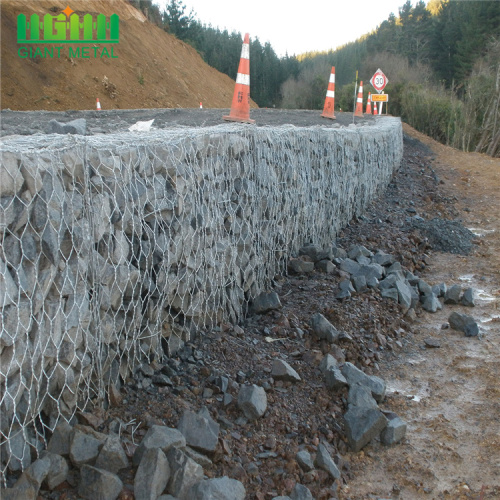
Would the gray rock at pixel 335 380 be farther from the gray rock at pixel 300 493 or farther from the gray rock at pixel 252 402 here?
the gray rock at pixel 300 493

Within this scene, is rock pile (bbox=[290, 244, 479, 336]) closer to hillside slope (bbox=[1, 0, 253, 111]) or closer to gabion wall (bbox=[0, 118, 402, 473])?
gabion wall (bbox=[0, 118, 402, 473])

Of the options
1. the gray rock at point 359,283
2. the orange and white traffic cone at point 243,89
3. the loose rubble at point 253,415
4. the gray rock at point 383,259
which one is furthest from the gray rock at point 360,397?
the orange and white traffic cone at point 243,89

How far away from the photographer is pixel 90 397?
2.46 m

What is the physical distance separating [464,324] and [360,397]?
165 centimetres

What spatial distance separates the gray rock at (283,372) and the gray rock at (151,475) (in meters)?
1.03

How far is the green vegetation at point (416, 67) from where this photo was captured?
75.1 ft

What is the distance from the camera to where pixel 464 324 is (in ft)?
13.5

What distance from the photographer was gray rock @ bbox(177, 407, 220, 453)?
2322 mm

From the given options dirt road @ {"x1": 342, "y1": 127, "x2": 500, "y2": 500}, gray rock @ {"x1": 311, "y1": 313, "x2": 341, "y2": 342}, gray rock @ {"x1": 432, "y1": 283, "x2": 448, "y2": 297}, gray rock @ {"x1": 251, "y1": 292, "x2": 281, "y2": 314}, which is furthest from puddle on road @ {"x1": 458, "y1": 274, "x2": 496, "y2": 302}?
gray rock @ {"x1": 251, "y1": 292, "x2": 281, "y2": 314}

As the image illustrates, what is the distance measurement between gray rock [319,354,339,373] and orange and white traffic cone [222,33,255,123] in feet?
11.1

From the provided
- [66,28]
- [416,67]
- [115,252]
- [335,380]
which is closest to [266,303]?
[335,380]

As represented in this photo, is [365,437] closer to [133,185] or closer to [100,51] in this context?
[133,185]

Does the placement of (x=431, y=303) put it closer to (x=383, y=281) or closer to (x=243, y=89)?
(x=383, y=281)

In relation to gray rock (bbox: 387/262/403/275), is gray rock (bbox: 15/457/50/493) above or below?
above
